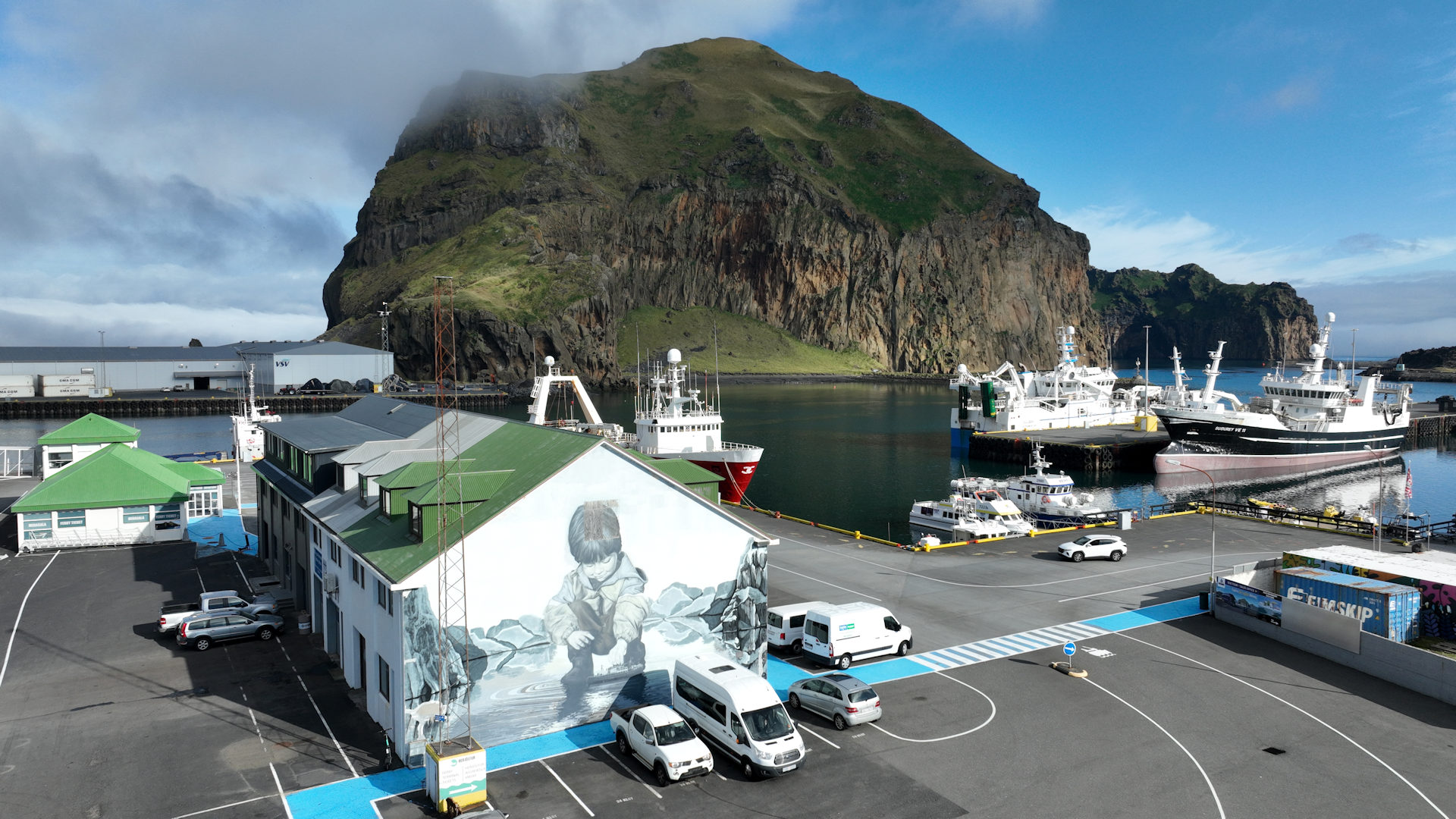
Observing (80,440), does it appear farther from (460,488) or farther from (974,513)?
(974,513)

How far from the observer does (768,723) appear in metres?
20.2

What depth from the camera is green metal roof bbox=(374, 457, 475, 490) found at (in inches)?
949

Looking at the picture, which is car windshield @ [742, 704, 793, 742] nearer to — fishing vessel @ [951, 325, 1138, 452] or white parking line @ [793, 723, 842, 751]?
white parking line @ [793, 723, 842, 751]

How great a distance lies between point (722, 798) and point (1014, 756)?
287 inches

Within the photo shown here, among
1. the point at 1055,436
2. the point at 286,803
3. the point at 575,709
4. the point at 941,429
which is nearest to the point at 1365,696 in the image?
the point at 575,709

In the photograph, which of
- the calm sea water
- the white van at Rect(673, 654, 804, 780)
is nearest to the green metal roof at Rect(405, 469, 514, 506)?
the white van at Rect(673, 654, 804, 780)

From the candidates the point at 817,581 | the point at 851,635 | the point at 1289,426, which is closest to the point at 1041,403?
the point at 1289,426

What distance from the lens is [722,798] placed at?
18.9 m

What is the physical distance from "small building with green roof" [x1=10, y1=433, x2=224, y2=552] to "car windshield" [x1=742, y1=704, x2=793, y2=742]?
3941 centimetres

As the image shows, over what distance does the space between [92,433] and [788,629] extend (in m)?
54.2

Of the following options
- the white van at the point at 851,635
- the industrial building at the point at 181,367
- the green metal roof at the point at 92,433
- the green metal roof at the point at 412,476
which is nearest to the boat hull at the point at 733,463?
the green metal roof at the point at 92,433

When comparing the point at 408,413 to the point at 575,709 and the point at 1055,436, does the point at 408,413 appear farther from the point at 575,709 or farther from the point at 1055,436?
the point at 1055,436

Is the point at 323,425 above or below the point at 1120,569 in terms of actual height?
above

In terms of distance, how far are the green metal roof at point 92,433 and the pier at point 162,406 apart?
83.3 m
